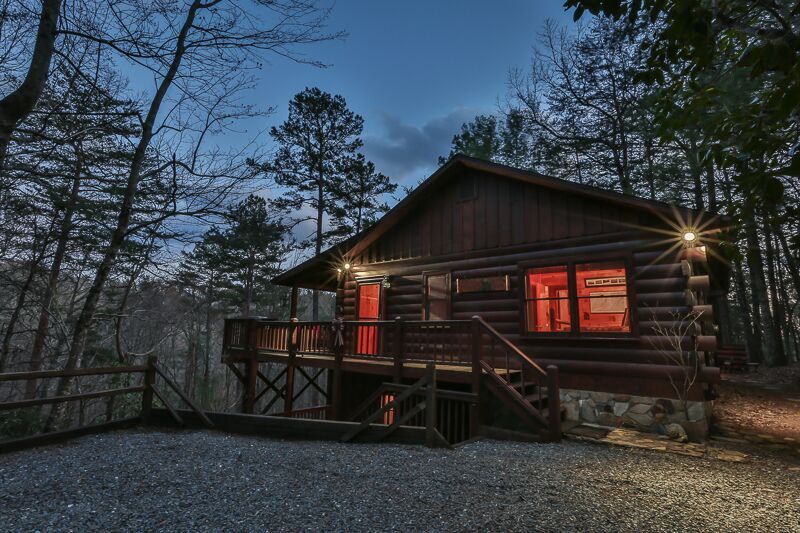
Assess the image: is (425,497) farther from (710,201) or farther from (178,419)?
(710,201)

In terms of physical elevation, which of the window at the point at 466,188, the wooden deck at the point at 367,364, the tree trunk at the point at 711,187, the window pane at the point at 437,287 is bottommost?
the wooden deck at the point at 367,364

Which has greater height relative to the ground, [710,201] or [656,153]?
[656,153]

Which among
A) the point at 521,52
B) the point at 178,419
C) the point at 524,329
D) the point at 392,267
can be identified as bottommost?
the point at 178,419

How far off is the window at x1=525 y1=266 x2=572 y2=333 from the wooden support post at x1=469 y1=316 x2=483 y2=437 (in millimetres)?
2314

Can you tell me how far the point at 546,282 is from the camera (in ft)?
39.7

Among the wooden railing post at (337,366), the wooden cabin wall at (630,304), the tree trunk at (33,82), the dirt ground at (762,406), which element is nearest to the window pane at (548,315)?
the wooden cabin wall at (630,304)

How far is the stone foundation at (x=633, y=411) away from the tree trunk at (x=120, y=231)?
9137 mm

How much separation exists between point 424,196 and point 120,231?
24.5 ft

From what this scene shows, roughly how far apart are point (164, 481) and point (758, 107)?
716cm

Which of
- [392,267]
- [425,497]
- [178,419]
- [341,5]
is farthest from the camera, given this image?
[392,267]

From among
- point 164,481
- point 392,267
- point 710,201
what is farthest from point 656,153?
point 164,481

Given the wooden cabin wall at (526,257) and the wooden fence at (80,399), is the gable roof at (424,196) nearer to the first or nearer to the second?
the wooden cabin wall at (526,257)

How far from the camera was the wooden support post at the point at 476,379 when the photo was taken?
22.5ft

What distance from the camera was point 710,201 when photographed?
17219 millimetres
